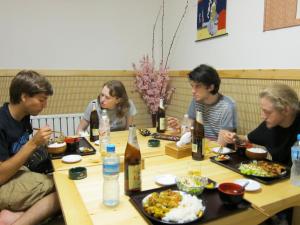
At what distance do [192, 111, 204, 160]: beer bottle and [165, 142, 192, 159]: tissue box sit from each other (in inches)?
2.4

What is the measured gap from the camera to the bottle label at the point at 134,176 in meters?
1.00

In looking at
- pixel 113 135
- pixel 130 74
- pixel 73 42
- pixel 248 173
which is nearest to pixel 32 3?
pixel 73 42

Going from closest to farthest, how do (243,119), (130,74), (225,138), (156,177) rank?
(156,177)
(225,138)
(243,119)
(130,74)

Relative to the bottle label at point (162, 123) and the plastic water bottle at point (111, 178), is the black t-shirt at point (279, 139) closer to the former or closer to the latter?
the bottle label at point (162, 123)

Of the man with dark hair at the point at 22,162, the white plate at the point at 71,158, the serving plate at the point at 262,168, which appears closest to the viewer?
the serving plate at the point at 262,168

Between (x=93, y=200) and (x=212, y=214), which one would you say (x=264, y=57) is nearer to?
(x=212, y=214)

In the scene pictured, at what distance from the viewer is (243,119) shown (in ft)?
7.73

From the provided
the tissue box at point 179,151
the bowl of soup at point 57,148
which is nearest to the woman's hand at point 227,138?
the tissue box at point 179,151

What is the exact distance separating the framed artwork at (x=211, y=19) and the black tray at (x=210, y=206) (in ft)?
6.36

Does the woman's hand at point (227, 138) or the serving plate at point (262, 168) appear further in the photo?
the woman's hand at point (227, 138)

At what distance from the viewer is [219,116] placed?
6.75 feet

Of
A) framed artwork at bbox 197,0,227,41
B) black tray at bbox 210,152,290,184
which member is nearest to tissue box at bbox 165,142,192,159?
black tray at bbox 210,152,290,184

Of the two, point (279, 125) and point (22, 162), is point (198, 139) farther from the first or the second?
point (22, 162)

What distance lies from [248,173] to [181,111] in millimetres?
2115
